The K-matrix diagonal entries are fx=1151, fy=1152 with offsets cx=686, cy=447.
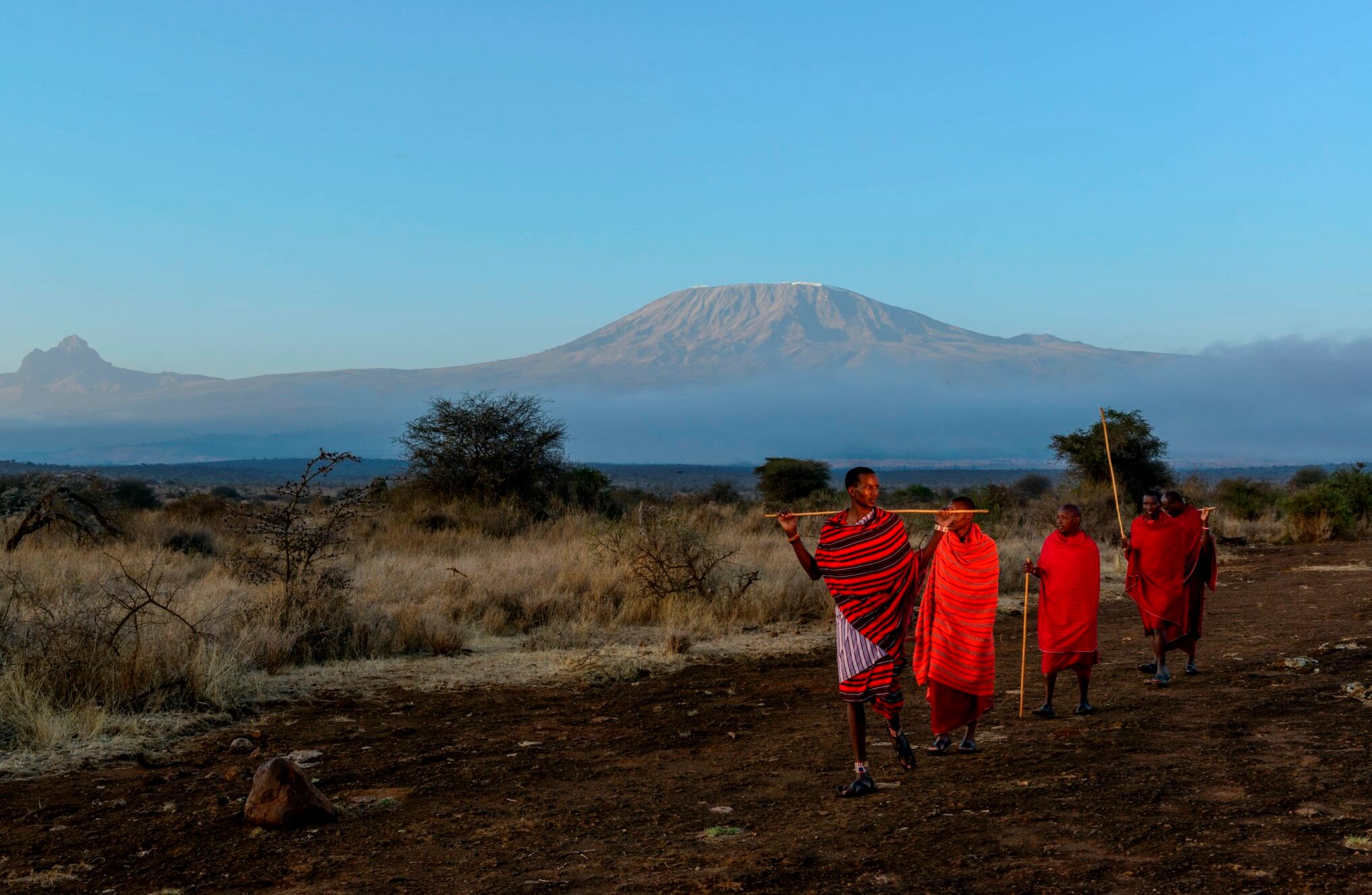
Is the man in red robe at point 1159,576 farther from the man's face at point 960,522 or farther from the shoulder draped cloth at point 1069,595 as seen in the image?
the man's face at point 960,522

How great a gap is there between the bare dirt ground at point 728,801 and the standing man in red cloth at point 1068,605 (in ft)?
1.37

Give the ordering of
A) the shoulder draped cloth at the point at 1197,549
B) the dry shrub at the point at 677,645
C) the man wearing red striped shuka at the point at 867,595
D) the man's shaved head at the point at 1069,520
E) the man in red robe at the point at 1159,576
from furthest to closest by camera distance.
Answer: the dry shrub at the point at 677,645, the shoulder draped cloth at the point at 1197,549, the man in red robe at the point at 1159,576, the man's shaved head at the point at 1069,520, the man wearing red striped shuka at the point at 867,595

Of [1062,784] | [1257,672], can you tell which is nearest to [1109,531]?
[1257,672]

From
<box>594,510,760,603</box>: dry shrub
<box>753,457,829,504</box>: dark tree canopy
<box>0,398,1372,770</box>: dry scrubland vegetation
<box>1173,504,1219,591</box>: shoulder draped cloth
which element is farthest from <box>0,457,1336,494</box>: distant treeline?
<box>1173,504,1219,591</box>: shoulder draped cloth

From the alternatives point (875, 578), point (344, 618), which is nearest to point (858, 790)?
point (875, 578)

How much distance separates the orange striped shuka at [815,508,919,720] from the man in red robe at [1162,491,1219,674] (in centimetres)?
415

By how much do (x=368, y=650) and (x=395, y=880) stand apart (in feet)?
20.7

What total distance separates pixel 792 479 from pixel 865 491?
3196 centimetres

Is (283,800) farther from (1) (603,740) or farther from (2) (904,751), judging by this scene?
(2) (904,751)

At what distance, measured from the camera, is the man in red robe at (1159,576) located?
9195 millimetres

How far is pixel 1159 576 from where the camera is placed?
9430 millimetres

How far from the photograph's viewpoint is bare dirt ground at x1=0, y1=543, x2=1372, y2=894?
4672 mm

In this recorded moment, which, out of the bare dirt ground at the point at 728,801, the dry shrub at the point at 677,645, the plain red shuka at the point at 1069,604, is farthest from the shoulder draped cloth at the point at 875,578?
the dry shrub at the point at 677,645

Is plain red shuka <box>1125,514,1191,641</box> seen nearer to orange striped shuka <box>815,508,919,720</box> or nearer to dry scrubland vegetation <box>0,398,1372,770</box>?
orange striped shuka <box>815,508,919,720</box>
